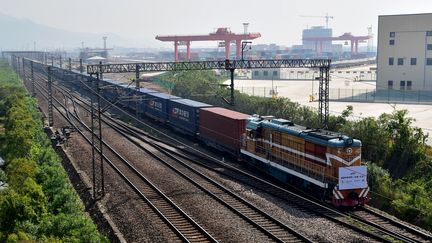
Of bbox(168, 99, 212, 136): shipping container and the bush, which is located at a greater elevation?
bbox(168, 99, 212, 136): shipping container

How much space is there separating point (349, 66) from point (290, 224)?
15926 cm

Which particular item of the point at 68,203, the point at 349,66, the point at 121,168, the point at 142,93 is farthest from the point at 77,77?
the point at 349,66

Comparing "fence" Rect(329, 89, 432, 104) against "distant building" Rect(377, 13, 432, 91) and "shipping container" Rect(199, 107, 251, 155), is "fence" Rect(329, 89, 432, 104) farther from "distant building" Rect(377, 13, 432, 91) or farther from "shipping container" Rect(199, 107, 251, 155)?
"shipping container" Rect(199, 107, 251, 155)

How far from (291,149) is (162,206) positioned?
28.2ft

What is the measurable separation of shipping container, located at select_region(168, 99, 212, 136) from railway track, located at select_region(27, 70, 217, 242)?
856 centimetres

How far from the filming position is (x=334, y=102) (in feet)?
250

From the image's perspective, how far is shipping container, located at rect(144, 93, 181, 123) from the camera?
51656 millimetres

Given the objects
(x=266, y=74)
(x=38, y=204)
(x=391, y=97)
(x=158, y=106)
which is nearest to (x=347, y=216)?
(x=38, y=204)

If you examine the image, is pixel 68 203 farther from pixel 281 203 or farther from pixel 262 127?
pixel 262 127

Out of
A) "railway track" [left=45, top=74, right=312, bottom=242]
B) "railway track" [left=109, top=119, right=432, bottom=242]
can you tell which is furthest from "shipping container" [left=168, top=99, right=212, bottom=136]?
"railway track" [left=109, top=119, right=432, bottom=242]

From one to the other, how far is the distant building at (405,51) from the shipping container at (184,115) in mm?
44787

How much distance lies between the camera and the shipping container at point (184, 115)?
43938 mm

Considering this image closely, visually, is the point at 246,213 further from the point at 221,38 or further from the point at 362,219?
the point at 221,38

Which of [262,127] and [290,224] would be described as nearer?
[290,224]
